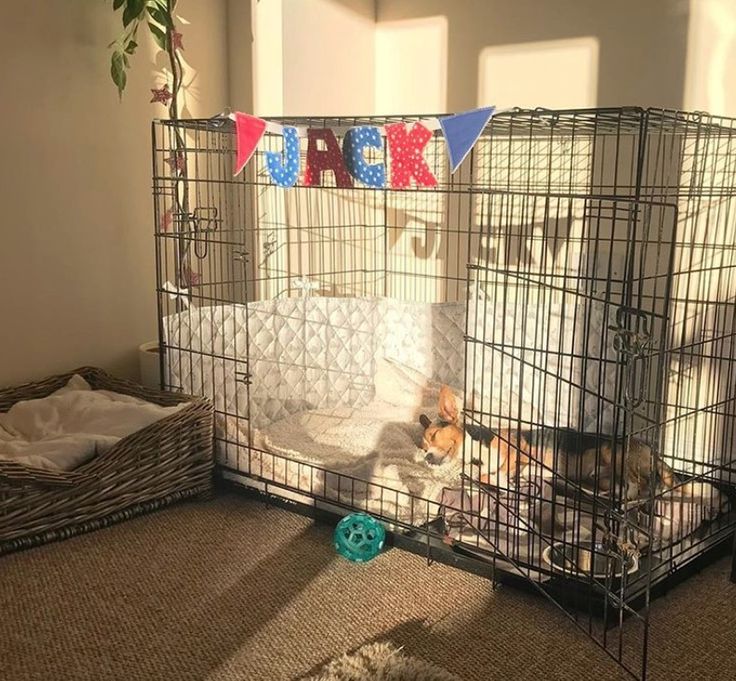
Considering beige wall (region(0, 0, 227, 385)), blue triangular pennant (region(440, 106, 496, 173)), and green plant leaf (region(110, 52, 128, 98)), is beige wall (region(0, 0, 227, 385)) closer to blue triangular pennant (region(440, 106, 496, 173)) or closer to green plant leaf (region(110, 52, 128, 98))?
green plant leaf (region(110, 52, 128, 98))

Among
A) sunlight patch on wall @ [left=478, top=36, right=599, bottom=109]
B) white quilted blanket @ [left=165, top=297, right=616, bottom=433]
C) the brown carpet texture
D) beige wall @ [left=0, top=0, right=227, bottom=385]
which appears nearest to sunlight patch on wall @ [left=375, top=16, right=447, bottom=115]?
sunlight patch on wall @ [left=478, top=36, right=599, bottom=109]

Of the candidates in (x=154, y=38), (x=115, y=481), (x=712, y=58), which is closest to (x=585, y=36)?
(x=712, y=58)

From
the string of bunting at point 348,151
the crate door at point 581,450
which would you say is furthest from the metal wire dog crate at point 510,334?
the string of bunting at point 348,151

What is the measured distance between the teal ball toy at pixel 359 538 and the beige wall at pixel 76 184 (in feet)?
4.10

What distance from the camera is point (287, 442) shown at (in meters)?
2.71

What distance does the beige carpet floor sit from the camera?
171 centimetres

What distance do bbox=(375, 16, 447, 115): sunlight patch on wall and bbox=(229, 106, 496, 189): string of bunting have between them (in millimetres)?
698

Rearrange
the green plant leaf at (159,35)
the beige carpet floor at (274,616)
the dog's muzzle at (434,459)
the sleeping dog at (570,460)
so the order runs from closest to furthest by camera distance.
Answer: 1. the beige carpet floor at (274,616)
2. the sleeping dog at (570,460)
3. the dog's muzzle at (434,459)
4. the green plant leaf at (159,35)

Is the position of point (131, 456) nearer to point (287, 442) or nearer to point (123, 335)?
point (287, 442)

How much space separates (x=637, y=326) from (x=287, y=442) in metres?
1.38

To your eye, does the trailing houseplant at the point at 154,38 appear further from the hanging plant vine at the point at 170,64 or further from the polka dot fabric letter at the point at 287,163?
the polka dot fabric letter at the point at 287,163

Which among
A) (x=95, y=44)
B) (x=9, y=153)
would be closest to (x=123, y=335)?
(x=9, y=153)

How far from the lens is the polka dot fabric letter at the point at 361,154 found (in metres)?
2.34

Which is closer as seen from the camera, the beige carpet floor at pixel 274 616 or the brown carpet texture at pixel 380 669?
the brown carpet texture at pixel 380 669
